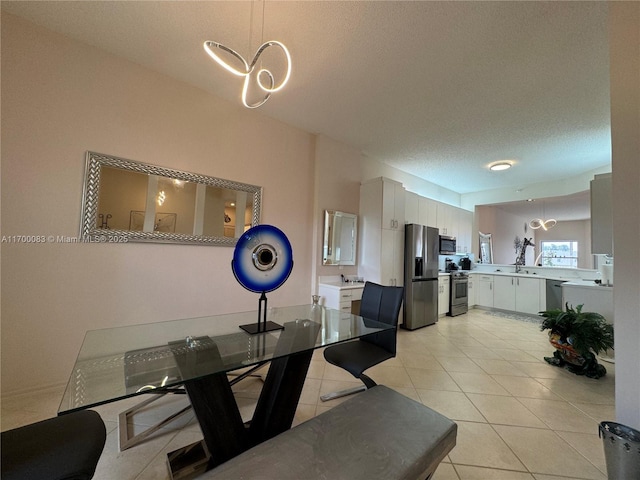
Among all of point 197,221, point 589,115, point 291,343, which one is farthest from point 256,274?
point 589,115

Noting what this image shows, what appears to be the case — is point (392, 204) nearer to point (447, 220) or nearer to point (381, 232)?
point (381, 232)

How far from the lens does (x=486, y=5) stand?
1617 mm

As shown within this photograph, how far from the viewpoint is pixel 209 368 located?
1.12 m

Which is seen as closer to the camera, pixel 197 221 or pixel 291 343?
pixel 291 343

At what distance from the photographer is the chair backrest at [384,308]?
6.53 ft

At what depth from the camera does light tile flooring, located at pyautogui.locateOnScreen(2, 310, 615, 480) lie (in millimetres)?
1379

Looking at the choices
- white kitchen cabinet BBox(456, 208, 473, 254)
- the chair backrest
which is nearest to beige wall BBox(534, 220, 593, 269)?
white kitchen cabinet BBox(456, 208, 473, 254)

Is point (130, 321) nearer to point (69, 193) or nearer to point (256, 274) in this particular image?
point (69, 193)

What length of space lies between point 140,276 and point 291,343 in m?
1.75

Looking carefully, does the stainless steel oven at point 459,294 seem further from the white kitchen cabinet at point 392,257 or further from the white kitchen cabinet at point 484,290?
the white kitchen cabinet at point 392,257

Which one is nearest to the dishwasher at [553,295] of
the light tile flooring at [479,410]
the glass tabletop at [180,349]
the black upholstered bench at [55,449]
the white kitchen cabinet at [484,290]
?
the white kitchen cabinet at [484,290]

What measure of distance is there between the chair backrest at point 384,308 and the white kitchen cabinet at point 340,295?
791 mm

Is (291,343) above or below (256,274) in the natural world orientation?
below

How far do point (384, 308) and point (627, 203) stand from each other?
159cm
